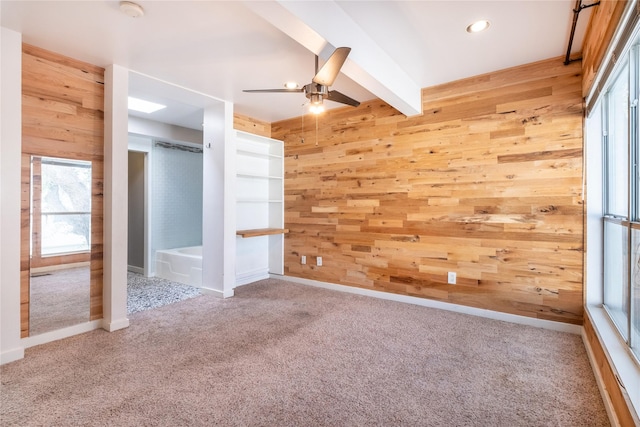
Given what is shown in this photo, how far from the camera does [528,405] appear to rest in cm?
186

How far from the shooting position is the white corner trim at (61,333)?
8.45 ft

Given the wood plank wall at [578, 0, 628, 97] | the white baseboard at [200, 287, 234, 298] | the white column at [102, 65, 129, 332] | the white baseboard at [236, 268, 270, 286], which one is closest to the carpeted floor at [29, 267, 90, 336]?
the white column at [102, 65, 129, 332]

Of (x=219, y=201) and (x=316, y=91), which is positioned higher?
(x=316, y=91)

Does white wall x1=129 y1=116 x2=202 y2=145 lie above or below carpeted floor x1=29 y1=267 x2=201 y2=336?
above

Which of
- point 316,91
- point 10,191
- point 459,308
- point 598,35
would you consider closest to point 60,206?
point 10,191

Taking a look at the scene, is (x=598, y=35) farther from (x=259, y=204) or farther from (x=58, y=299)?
(x=58, y=299)

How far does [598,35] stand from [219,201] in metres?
3.92

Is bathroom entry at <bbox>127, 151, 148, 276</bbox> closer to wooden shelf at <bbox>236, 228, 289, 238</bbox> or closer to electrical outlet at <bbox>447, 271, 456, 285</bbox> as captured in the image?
wooden shelf at <bbox>236, 228, 289, 238</bbox>

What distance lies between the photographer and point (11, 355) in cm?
235

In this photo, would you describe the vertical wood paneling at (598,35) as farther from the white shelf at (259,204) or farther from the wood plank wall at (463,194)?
the white shelf at (259,204)

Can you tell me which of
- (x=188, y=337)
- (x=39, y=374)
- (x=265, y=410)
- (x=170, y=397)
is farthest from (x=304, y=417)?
(x=39, y=374)

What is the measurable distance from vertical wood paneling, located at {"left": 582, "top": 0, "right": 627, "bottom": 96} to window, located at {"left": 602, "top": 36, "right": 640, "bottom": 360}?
15 centimetres

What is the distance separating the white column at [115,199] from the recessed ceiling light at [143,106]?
113 centimetres

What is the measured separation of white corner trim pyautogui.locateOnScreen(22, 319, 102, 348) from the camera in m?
2.57
